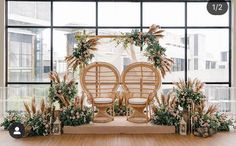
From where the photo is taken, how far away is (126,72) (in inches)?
257

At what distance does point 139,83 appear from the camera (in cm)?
657

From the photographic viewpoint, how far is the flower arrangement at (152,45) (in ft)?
21.2

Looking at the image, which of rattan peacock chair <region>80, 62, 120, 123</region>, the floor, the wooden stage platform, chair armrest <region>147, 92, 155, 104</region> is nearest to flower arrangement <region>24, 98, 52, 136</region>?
the floor

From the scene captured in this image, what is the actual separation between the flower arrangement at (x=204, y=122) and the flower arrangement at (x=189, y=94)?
6.8 inches

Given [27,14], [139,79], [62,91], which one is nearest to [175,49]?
[139,79]

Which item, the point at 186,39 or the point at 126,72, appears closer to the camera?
the point at 126,72

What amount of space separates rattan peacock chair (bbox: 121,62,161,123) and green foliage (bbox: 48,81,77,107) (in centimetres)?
109

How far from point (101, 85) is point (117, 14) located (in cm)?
271

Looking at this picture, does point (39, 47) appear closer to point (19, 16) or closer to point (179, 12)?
point (19, 16)

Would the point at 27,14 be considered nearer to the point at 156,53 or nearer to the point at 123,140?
the point at 156,53

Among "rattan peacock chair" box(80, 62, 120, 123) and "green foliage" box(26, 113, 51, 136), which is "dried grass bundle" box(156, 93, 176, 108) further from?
"green foliage" box(26, 113, 51, 136)

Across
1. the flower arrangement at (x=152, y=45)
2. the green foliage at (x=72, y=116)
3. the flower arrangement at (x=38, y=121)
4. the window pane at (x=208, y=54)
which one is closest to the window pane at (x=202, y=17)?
the window pane at (x=208, y=54)

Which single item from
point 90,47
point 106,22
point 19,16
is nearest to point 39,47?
point 19,16

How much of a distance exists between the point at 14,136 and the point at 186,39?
514 centimetres
